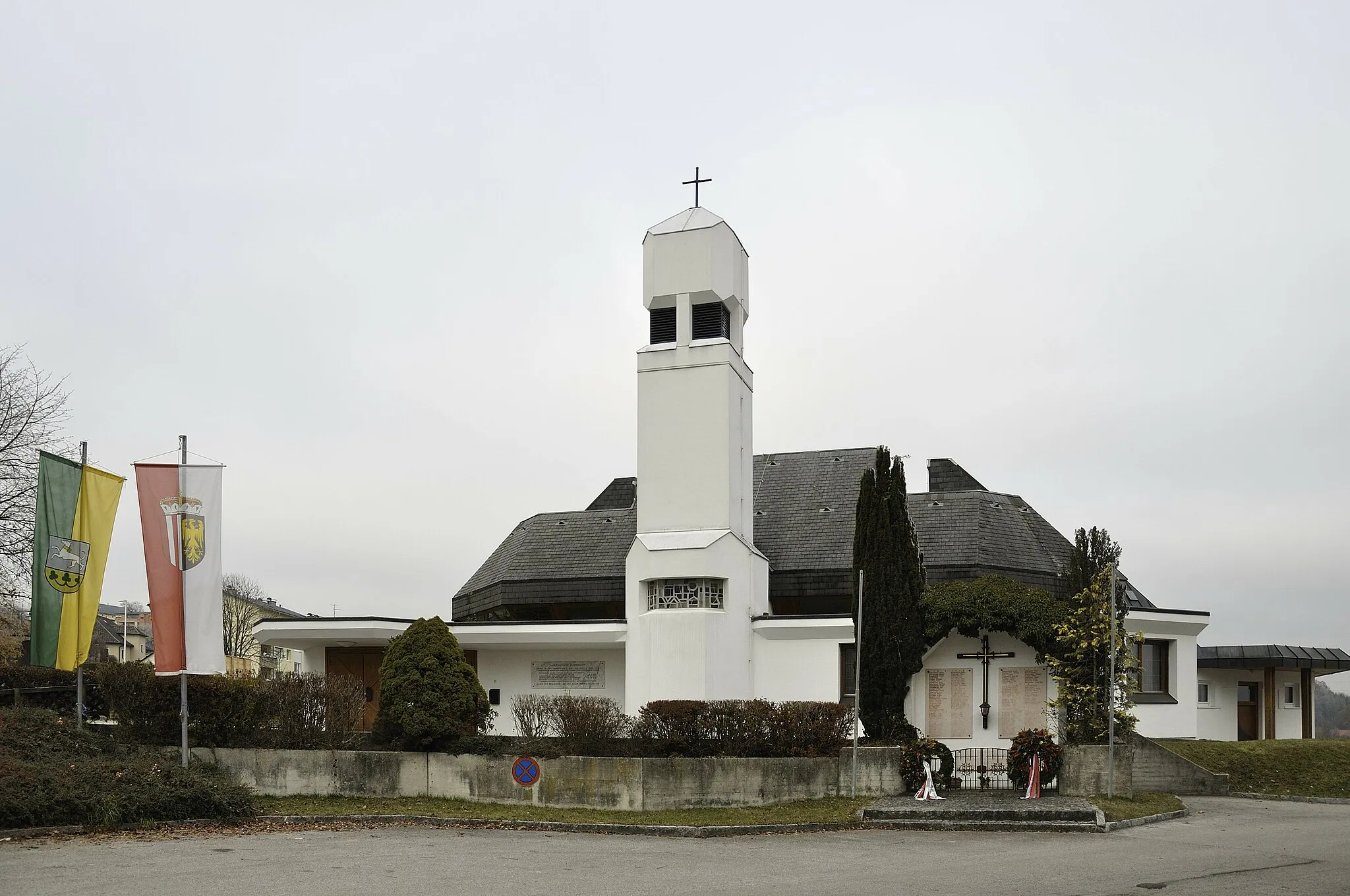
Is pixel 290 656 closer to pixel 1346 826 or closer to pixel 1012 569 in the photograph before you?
pixel 1012 569

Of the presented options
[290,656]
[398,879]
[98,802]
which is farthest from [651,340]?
[290,656]

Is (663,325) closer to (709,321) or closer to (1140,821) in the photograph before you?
(709,321)

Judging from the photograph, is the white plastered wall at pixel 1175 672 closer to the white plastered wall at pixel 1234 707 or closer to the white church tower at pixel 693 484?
the white plastered wall at pixel 1234 707

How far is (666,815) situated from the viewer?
18.2 m

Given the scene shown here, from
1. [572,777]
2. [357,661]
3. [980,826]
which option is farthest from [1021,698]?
[357,661]

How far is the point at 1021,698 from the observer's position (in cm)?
2544

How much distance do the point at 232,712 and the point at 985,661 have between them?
576 inches

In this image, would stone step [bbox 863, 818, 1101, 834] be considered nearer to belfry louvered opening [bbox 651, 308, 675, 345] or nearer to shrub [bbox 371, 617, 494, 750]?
shrub [bbox 371, 617, 494, 750]

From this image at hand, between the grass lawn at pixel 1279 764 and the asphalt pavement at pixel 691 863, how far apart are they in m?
6.09

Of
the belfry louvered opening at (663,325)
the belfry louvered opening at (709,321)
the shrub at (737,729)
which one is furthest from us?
the belfry louvered opening at (663,325)

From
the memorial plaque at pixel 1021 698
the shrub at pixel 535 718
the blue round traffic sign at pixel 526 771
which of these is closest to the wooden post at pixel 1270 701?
the memorial plaque at pixel 1021 698

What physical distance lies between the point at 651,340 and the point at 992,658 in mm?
10149

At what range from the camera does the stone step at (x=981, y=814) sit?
1725 cm

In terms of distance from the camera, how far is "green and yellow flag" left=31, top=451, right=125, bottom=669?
1909 centimetres
